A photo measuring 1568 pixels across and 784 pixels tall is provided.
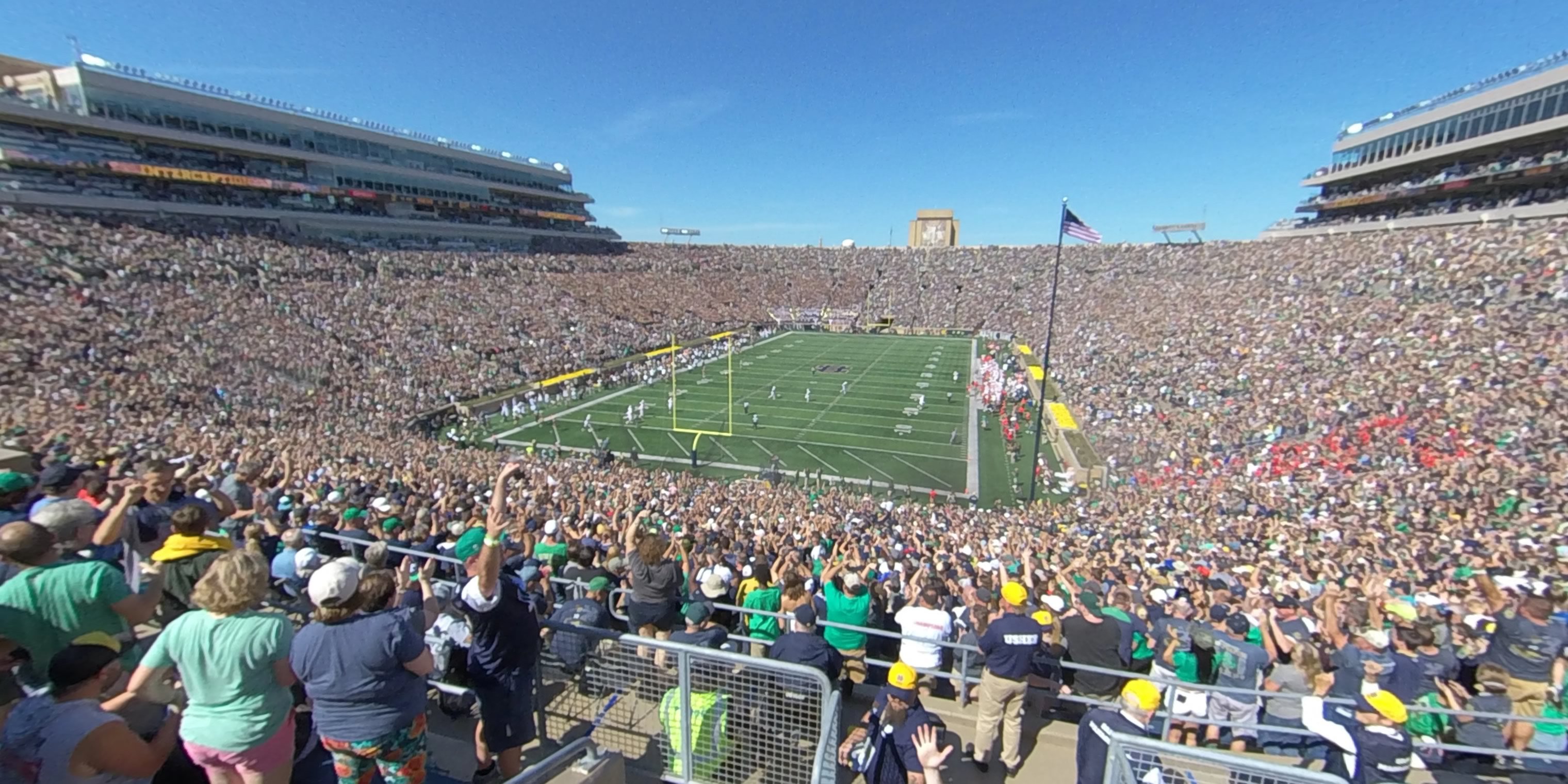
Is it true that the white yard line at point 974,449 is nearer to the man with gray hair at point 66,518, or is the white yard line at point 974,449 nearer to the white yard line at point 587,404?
the white yard line at point 587,404

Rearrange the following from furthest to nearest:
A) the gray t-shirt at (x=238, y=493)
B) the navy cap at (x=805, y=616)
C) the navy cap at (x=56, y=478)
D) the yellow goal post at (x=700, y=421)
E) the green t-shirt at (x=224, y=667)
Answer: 1. the yellow goal post at (x=700, y=421)
2. the gray t-shirt at (x=238, y=493)
3. the navy cap at (x=56, y=478)
4. the navy cap at (x=805, y=616)
5. the green t-shirt at (x=224, y=667)

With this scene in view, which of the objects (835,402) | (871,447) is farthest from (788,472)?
(835,402)

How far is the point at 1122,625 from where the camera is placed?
5699 millimetres

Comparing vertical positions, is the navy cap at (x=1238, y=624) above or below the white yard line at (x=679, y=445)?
above

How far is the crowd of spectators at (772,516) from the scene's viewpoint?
3.10 m

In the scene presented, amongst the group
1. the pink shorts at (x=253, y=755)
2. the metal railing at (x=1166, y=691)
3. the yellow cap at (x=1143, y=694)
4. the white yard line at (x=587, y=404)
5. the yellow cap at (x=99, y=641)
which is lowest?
the white yard line at (x=587, y=404)

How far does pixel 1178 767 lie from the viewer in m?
3.83

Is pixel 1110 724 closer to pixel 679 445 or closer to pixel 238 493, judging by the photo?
pixel 238 493

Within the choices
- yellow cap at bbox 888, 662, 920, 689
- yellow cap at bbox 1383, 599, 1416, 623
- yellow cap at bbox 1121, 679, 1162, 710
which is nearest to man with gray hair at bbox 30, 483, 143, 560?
yellow cap at bbox 888, 662, 920, 689

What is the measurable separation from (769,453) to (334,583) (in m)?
22.8

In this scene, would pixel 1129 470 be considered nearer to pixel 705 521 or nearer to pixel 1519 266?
pixel 705 521

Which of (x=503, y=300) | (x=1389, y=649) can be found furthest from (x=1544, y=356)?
(x=503, y=300)

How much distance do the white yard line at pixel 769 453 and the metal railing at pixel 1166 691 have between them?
18.3 meters

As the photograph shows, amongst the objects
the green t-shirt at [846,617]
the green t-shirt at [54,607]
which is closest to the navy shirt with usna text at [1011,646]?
the green t-shirt at [846,617]
